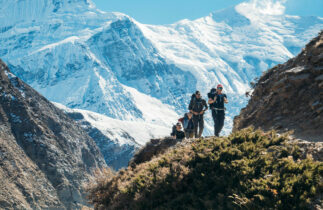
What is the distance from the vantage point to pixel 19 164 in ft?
247

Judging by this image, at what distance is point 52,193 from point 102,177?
71.9 meters

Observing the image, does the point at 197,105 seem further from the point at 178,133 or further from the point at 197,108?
the point at 178,133

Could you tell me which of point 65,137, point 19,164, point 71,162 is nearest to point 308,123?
point 19,164

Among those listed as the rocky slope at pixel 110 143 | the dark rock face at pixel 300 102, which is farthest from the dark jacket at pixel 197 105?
the rocky slope at pixel 110 143

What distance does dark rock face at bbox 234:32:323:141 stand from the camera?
11.3 metres

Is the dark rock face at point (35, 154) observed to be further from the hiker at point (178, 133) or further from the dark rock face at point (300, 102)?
the dark rock face at point (300, 102)

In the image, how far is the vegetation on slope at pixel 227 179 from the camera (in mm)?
7328

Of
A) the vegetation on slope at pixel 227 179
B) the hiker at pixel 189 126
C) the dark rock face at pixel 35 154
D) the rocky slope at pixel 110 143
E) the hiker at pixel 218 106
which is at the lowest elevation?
the vegetation on slope at pixel 227 179

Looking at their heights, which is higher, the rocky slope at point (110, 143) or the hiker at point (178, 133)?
the rocky slope at point (110, 143)

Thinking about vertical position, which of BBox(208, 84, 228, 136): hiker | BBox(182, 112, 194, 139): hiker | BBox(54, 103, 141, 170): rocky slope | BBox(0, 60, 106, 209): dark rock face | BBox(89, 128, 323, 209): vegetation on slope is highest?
BBox(54, 103, 141, 170): rocky slope

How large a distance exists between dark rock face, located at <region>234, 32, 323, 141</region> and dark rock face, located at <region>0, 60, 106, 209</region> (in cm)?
4953

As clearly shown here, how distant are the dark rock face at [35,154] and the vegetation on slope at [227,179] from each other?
51.9 m

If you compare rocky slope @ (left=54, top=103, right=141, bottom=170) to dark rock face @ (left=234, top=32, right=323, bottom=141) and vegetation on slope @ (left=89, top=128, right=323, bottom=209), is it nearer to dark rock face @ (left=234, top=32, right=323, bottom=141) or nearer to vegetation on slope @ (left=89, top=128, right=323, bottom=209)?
dark rock face @ (left=234, top=32, right=323, bottom=141)

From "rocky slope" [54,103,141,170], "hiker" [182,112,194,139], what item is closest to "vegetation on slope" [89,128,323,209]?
"hiker" [182,112,194,139]
